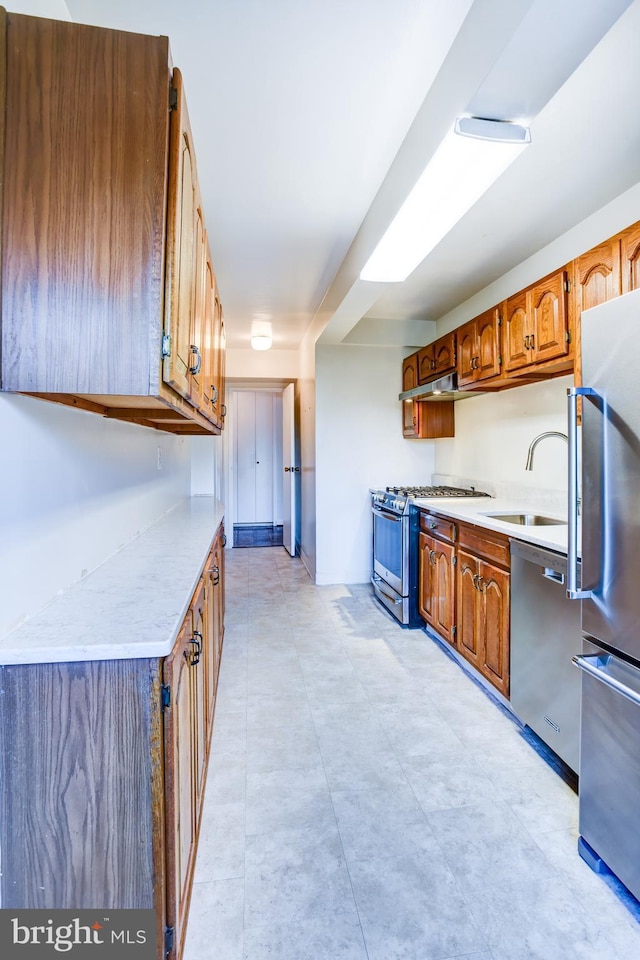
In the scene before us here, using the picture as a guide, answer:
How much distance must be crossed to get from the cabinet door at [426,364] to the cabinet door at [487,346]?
75cm

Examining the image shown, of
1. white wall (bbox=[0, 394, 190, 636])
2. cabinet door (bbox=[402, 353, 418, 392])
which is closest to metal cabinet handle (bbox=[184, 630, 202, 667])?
white wall (bbox=[0, 394, 190, 636])

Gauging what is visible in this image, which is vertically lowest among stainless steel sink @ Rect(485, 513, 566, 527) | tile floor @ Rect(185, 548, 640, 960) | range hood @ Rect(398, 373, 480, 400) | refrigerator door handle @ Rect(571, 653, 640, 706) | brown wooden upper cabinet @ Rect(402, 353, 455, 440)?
tile floor @ Rect(185, 548, 640, 960)

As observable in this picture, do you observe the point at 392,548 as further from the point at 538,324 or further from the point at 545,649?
the point at 538,324

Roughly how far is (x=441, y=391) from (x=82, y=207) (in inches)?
113

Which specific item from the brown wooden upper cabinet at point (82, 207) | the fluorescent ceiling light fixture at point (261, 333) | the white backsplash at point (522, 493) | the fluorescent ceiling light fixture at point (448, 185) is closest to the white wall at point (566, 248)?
the fluorescent ceiling light fixture at point (448, 185)

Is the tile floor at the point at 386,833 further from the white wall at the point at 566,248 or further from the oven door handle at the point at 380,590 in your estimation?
the white wall at the point at 566,248

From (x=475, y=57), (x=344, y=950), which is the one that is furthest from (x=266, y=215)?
(x=344, y=950)

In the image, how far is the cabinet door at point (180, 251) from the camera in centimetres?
111

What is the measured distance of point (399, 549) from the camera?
11.4 ft

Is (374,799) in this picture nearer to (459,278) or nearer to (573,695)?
(573,695)

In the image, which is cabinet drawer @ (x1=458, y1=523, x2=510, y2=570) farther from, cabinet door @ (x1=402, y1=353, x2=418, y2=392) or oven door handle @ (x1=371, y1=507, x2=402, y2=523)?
cabinet door @ (x1=402, y1=353, x2=418, y2=392)

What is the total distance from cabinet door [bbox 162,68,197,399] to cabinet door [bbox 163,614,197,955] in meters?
0.69

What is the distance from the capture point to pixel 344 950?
3.86ft

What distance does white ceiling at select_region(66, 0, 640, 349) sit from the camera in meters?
1.25
